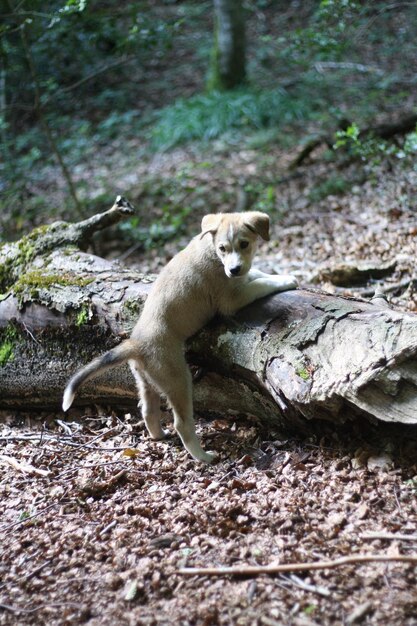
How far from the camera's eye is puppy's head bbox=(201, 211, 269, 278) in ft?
16.6

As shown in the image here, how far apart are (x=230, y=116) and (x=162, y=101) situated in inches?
145

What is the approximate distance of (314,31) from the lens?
10.3m

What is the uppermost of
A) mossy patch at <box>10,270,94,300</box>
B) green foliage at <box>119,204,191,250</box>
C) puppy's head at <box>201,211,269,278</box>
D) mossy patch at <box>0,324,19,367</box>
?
puppy's head at <box>201,211,269,278</box>

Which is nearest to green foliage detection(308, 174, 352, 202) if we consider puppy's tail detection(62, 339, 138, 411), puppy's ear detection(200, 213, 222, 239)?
puppy's ear detection(200, 213, 222, 239)

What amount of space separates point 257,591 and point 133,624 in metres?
0.70

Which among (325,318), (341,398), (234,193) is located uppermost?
(325,318)

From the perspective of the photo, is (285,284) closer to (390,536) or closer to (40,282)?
(390,536)

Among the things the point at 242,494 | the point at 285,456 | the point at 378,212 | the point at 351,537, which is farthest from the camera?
the point at 378,212

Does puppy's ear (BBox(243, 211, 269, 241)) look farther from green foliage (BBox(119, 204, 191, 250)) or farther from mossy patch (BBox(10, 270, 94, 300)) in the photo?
green foliage (BBox(119, 204, 191, 250))

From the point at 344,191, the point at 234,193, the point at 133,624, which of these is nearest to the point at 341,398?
the point at 133,624

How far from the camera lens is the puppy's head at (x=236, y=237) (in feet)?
16.6

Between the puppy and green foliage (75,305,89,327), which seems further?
green foliage (75,305,89,327)

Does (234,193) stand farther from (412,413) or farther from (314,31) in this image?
(412,413)

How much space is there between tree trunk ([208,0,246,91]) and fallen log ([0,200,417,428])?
32.6ft
